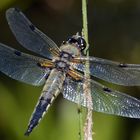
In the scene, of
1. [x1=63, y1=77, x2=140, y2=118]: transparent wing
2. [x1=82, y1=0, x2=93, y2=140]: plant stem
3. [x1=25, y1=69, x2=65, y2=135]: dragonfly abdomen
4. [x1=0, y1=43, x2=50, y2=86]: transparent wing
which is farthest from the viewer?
[x1=0, y1=43, x2=50, y2=86]: transparent wing

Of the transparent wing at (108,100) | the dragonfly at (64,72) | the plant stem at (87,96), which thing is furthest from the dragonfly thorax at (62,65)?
the plant stem at (87,96)

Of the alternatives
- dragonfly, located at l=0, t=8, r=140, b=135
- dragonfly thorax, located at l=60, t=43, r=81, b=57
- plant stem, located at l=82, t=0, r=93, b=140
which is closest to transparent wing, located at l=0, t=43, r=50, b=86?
dragonfly, located at l=0, t=8, r=140, b=135

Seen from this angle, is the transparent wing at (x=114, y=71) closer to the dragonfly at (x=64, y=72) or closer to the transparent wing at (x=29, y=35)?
the dragonfly at (x=64, y=72)

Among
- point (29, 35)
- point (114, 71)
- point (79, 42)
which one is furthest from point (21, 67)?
point (114, 71)

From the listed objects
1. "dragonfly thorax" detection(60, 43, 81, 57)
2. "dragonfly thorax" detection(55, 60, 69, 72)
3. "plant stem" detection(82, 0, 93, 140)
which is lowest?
"plant stem" detection(82, 0, 93, 140)

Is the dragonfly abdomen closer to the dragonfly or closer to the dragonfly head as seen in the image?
the dragonfly

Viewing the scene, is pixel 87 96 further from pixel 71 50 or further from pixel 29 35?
pixel 29 35

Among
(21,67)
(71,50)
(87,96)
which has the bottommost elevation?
(87,96)
